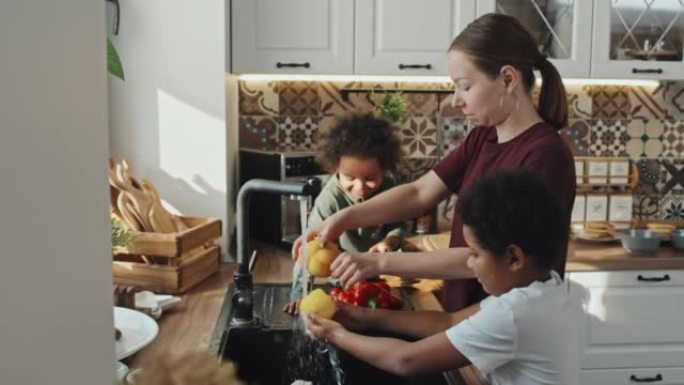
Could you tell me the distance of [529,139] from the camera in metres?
1.50

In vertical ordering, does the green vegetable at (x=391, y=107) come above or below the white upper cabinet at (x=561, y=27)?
below

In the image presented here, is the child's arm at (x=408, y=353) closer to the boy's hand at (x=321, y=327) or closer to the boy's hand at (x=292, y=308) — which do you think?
the boy's hand at (x=321, y=327)

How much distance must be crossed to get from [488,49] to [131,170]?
4.94ft

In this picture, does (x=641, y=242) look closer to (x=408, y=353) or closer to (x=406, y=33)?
(x=406, y=33)

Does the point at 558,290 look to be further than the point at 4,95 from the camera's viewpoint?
→ Yes

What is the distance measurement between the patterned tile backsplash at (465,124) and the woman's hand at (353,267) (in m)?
1.68

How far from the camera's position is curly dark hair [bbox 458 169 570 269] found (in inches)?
49.1

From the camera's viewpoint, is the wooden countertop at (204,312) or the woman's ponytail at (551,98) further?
the woman's ponytail at (551,98)

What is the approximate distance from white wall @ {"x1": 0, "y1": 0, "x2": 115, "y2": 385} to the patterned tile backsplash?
268 centimetres

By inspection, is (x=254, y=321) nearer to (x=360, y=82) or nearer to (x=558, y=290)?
(x=558, y=290)

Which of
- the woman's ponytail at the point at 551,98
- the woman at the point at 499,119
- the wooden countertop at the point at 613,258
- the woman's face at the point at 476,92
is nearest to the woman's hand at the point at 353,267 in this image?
the woman at the point at 499,119

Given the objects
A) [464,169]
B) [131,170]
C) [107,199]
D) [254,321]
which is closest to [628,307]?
[464,169]

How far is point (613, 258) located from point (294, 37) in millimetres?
1492

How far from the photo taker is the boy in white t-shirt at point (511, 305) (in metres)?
1.22
